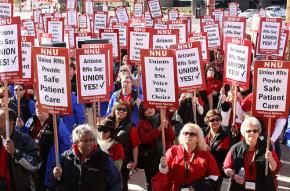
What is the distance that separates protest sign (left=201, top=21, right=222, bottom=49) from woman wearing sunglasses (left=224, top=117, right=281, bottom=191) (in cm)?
766

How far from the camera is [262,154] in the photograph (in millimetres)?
5664

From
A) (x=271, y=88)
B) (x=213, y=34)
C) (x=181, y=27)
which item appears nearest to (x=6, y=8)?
(x=181, y=27)

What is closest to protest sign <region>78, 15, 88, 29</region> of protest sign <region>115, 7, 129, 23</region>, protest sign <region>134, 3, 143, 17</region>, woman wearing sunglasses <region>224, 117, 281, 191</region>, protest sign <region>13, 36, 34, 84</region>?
protest sign <region>134, 3, 143, 17</region>

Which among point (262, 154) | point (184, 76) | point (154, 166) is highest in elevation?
point (184, 76)

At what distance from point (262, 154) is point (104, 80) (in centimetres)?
235

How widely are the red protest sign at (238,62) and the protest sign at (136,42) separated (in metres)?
3.05

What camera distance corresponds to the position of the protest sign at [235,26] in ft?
41.8

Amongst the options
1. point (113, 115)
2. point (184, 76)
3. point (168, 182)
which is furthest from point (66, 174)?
point (184, 76)

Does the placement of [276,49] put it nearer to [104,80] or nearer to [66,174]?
[104,80]

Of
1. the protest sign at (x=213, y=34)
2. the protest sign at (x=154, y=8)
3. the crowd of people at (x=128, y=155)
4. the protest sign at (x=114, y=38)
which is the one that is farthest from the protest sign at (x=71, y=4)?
the crowd of people at (x=128, y=155)

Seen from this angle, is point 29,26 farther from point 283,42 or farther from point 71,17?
point 283,42

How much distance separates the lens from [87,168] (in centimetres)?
490

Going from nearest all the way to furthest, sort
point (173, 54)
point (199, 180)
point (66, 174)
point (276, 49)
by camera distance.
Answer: point (66, 174) < point (199, 180) < point (173, 54) < point (276, 49)

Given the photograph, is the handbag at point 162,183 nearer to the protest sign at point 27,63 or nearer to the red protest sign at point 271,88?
the red protest sign at point 271,88
